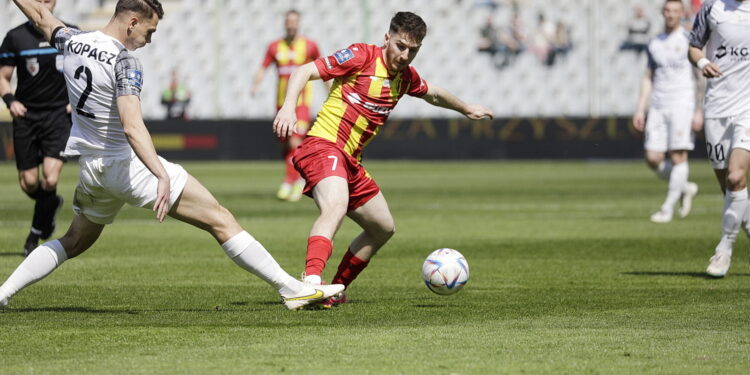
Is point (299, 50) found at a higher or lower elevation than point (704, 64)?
lower

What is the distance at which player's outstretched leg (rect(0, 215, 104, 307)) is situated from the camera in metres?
6.79

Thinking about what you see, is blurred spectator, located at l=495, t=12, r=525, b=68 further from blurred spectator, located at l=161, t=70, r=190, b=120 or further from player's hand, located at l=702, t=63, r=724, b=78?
player's hand, located at l=702, t=63, r=724, b=78

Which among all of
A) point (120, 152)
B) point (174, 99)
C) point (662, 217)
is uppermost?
point (120, 152)

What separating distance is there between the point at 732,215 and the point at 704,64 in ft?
3.85

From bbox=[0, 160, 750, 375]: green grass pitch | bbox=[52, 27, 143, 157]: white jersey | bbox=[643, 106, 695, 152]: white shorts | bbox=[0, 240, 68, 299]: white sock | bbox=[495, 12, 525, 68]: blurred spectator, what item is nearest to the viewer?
bbox=[0, 160, 750, 375]: green grass pitch

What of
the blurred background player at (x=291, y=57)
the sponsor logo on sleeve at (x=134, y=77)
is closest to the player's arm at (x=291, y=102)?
the sponsor logo on sleeve at (x=134, y=77)

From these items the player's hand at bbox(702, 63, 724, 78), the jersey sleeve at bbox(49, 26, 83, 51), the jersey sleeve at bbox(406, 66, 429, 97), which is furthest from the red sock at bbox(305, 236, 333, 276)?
the player's hand at bbox(702, 63, 724, 78)

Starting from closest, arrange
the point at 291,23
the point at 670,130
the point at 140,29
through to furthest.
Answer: the point at 140,29 < the point at 670,130 < the point at 291,23

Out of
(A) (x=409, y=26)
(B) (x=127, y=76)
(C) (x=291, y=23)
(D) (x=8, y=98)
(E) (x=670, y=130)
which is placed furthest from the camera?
(C) (x=291, y=23)

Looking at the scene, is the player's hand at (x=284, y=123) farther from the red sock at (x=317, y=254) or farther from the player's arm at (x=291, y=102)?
the red sock at (x=317, y=254)

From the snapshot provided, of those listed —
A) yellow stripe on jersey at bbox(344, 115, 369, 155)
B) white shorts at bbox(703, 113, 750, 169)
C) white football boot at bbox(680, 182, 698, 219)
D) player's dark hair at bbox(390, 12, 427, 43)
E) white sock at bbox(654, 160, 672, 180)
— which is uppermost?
player's dark hair at bbox(390, 12, 427, 43)

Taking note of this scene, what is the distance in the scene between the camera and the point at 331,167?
728 centimetres

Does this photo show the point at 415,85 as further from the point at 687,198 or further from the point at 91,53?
the point at 687,198

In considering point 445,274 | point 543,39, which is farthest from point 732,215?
point 543,39
